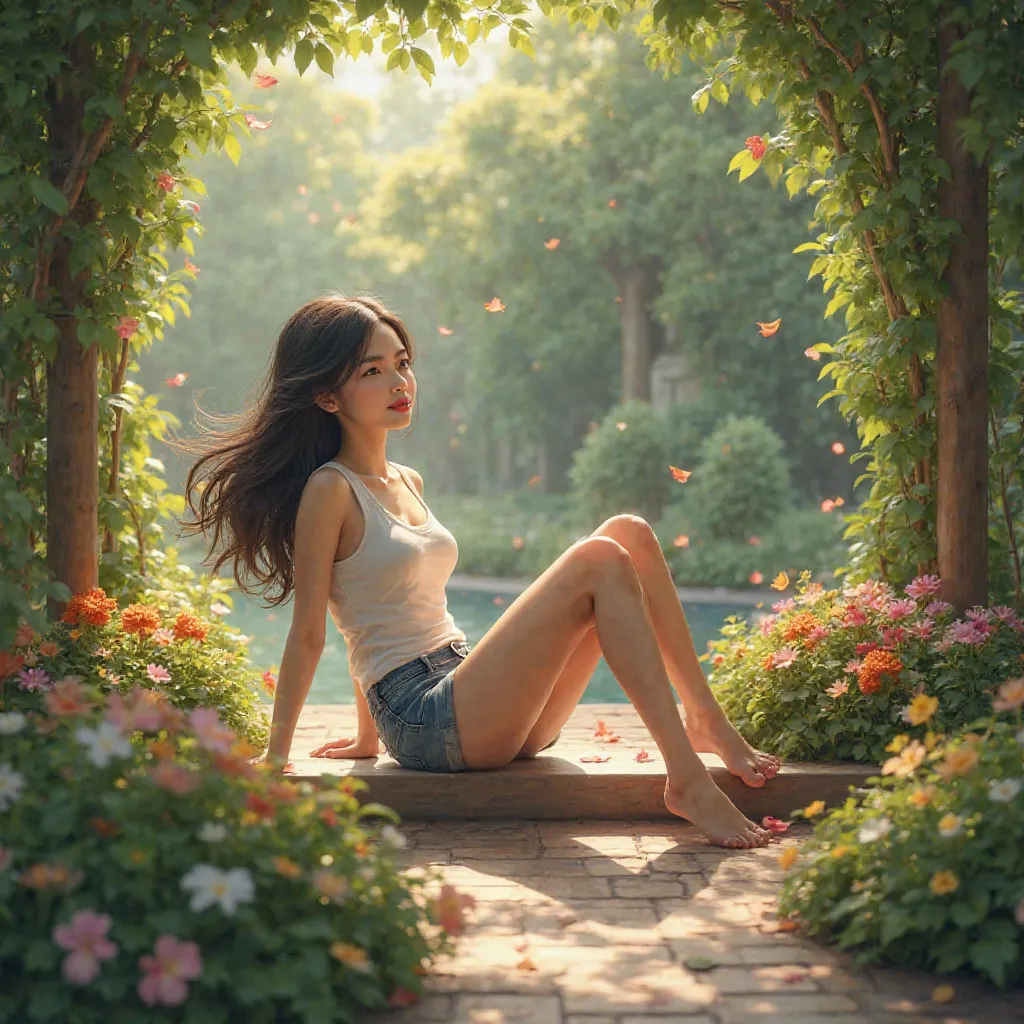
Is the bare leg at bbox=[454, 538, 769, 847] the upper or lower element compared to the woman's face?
lower

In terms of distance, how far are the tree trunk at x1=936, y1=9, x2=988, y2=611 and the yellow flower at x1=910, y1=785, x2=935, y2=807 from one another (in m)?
1.69

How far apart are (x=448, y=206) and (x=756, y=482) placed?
689 cm

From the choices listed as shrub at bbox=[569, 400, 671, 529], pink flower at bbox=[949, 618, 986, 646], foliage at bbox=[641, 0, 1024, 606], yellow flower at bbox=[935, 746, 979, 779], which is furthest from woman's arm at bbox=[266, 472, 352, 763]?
shrub at bbox=[569, 400, 671, 529]

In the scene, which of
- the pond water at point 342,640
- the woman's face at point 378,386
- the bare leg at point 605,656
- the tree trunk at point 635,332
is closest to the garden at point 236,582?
the bare leg at point 605,656

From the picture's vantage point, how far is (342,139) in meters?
25.4

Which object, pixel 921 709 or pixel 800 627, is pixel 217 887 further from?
pixel 800 627

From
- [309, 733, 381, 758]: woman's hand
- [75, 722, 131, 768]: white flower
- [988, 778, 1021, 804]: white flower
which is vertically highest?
[75, 722, 131, 768]: white flower

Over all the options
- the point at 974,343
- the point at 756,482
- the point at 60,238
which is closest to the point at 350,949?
the point at 60,238

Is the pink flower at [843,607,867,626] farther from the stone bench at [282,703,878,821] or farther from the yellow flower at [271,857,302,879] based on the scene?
the yellow flower at [271,857,302,879]

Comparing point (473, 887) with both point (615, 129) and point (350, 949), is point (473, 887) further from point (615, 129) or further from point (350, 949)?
point (615, 129)

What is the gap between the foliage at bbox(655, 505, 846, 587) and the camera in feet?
42.2

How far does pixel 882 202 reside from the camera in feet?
12.6

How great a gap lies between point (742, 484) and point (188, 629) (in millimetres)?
10203

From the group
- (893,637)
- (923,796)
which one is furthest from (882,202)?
(923,796)
